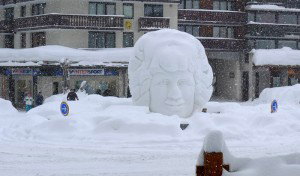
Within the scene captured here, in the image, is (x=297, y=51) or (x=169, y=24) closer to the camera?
(x=169, y=24)

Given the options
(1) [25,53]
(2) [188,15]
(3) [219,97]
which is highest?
(2) [188,15]

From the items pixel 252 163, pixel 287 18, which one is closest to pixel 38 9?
pixel 287 18

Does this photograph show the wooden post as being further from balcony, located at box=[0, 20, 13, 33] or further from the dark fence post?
balcony, located at box=[0, 20, 13, 33]

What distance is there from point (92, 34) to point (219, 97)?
14729mm

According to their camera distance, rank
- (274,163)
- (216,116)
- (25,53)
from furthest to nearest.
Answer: (25,53), (216,116), (274,163)

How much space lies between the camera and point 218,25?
4297 cm

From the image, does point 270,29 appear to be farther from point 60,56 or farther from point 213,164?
point 213,164

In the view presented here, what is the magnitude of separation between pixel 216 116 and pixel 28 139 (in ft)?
19.3

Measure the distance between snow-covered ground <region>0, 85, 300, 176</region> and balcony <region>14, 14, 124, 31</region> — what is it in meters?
17.8

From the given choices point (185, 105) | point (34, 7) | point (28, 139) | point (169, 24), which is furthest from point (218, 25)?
point (28, 139)

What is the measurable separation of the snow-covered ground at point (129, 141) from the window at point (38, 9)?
1988cm

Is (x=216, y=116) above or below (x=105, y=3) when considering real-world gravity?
below

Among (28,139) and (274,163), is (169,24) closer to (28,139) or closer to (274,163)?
(28,139)

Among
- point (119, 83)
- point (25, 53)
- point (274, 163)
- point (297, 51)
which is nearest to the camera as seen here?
point (274, 163)
